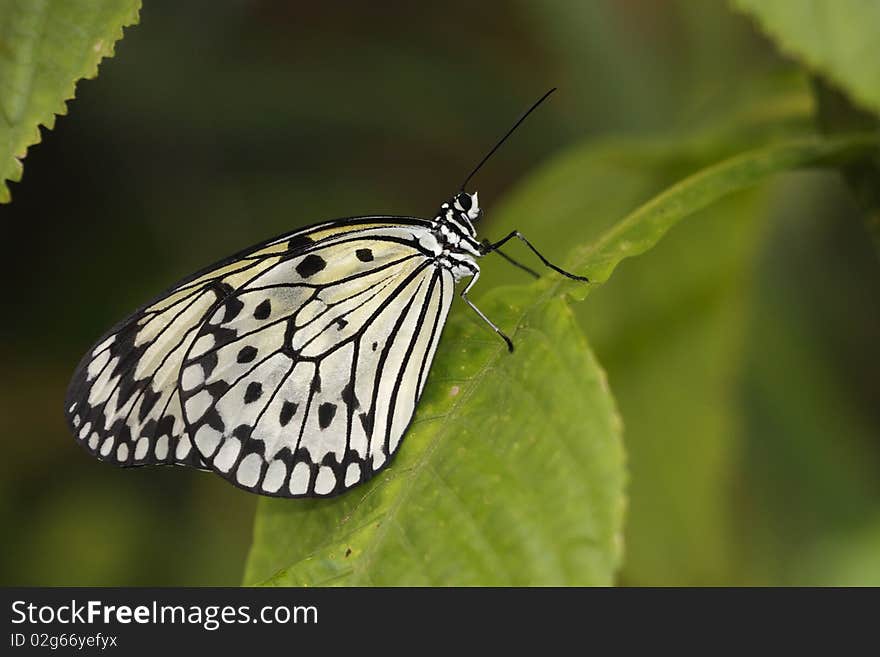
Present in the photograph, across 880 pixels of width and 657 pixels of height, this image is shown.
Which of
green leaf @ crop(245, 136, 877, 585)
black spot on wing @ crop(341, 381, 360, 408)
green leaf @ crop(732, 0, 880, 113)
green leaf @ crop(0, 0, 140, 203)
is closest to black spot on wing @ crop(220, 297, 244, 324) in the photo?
black spot on wing @ crop(341, 381, 360, 408)

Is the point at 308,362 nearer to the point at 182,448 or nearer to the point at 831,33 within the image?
the point at 182,448

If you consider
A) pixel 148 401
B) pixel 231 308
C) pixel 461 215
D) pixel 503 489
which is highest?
pixel 461 215

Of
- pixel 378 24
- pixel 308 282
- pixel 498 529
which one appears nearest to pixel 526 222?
pixel 308 282

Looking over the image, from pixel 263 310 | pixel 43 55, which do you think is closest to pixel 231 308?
pixel 263 310

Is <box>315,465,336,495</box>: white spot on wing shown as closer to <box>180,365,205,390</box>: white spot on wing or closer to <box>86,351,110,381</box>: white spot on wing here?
<box>180,365,205,390</box>: white spot on wing

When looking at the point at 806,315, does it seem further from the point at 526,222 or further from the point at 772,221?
the point at 526,222

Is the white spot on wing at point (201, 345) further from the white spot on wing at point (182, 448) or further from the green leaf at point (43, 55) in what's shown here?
the green leaf at point (43, 55)
